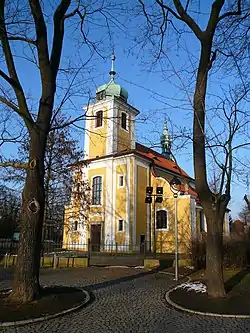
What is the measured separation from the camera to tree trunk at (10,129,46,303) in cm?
786

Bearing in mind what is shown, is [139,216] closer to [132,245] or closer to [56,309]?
[132,245]

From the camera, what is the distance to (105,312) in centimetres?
769

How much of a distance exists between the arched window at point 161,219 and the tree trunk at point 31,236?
93.1 ft

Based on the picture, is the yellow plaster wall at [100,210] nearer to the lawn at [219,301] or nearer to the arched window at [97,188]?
the arched window at [97,188]

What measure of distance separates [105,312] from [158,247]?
92.2ft

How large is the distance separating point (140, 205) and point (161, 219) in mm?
2699

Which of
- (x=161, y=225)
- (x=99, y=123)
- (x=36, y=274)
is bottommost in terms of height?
(x=36, y=274)

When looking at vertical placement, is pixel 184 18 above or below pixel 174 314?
above

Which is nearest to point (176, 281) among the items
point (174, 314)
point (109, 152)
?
point (174, 314)

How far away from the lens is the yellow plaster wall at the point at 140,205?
115ft

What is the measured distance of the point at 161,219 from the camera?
119 ft

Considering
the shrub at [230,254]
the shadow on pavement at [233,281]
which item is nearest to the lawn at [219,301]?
the shadow on pavement at [233,281]

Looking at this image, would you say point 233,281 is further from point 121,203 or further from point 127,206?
point 121,203

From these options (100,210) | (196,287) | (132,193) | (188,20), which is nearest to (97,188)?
(100,210)
